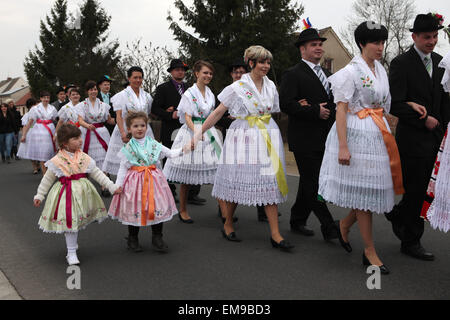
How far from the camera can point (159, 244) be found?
4.81 m

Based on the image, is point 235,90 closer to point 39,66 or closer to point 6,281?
point 6,281

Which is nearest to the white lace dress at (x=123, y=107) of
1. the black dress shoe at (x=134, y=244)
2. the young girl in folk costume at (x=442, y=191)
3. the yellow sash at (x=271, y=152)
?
the black dress shoe at (x=134, y=244)

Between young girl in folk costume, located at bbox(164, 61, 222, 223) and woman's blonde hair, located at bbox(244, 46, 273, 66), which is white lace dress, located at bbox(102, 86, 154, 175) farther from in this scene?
woman's blonde hair, located at bbox(244, 46, 273, 66)

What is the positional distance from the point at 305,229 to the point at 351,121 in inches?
69.7

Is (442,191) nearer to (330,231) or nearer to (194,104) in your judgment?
(330,231)

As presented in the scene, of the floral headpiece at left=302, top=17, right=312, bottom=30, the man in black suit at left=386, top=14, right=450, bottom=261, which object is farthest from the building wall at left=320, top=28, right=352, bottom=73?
the man in black suit at left=386, top=14, right=450, bottom=261

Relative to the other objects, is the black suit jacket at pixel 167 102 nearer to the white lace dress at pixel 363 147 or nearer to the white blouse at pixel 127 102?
the white blouse at pixel 127 102

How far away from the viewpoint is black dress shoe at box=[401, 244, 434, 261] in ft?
14.2

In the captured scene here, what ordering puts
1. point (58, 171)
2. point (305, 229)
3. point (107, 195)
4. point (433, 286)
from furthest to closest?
1. point (107, 195)
2. point (305, 229)
3. point (58, 171)
4. point (433, 286)

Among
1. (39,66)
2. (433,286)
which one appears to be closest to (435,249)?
(433,286)

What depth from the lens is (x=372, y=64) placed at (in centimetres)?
405

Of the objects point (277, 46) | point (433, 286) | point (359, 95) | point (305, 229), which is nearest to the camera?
point (433, 286)

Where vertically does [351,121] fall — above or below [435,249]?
above

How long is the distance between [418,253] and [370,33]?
6.96 ft
